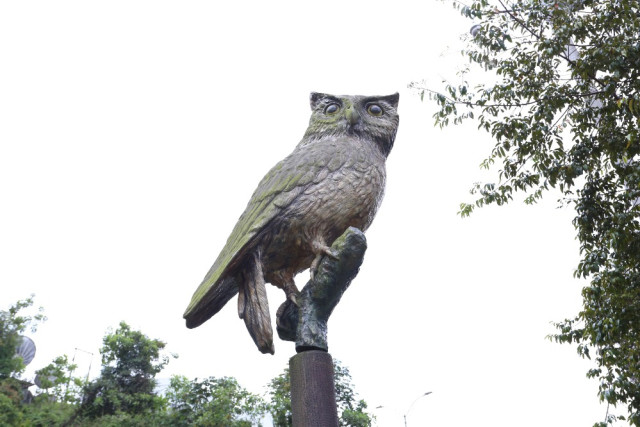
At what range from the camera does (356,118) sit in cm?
386

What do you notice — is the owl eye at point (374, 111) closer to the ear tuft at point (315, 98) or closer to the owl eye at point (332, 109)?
the owl eye at point (332, 109)

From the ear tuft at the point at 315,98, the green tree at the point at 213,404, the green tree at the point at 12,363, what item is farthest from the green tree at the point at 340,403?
the ear tuft at the point at 315,98

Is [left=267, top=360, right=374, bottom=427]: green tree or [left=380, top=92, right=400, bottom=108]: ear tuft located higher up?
[left=267, top=360, right=374, bottom=427]: green tree

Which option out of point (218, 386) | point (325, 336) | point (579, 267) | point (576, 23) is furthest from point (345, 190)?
point (218, 386)

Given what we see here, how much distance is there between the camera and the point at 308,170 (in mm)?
3424

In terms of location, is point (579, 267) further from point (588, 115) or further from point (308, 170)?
point (308, 170)

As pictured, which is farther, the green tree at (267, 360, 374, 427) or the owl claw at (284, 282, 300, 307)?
the green tree at (267, 360, 374, 427)

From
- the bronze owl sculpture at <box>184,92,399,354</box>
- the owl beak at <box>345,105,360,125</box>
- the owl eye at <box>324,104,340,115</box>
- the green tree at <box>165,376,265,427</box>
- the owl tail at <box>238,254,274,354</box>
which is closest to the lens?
the owl tail at <box>238,254,274,354</box>

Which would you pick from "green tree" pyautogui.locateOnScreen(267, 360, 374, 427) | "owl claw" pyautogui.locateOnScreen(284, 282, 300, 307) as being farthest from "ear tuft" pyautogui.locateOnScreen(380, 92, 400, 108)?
"green tree" pyautogui.locateOnScreen(267, 360, 374, 427)

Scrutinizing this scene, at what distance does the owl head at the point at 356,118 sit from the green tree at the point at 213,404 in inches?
504

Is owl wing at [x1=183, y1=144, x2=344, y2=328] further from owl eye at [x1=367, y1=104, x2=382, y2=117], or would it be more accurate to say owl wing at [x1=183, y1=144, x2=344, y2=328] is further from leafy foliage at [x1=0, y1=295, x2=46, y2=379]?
leafy foliage at [x1=0, y1=295, x2=46, y2=379]

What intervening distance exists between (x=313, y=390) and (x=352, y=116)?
1.87 m

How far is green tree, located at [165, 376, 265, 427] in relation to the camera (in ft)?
49.7

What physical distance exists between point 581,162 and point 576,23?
4.47 ft
